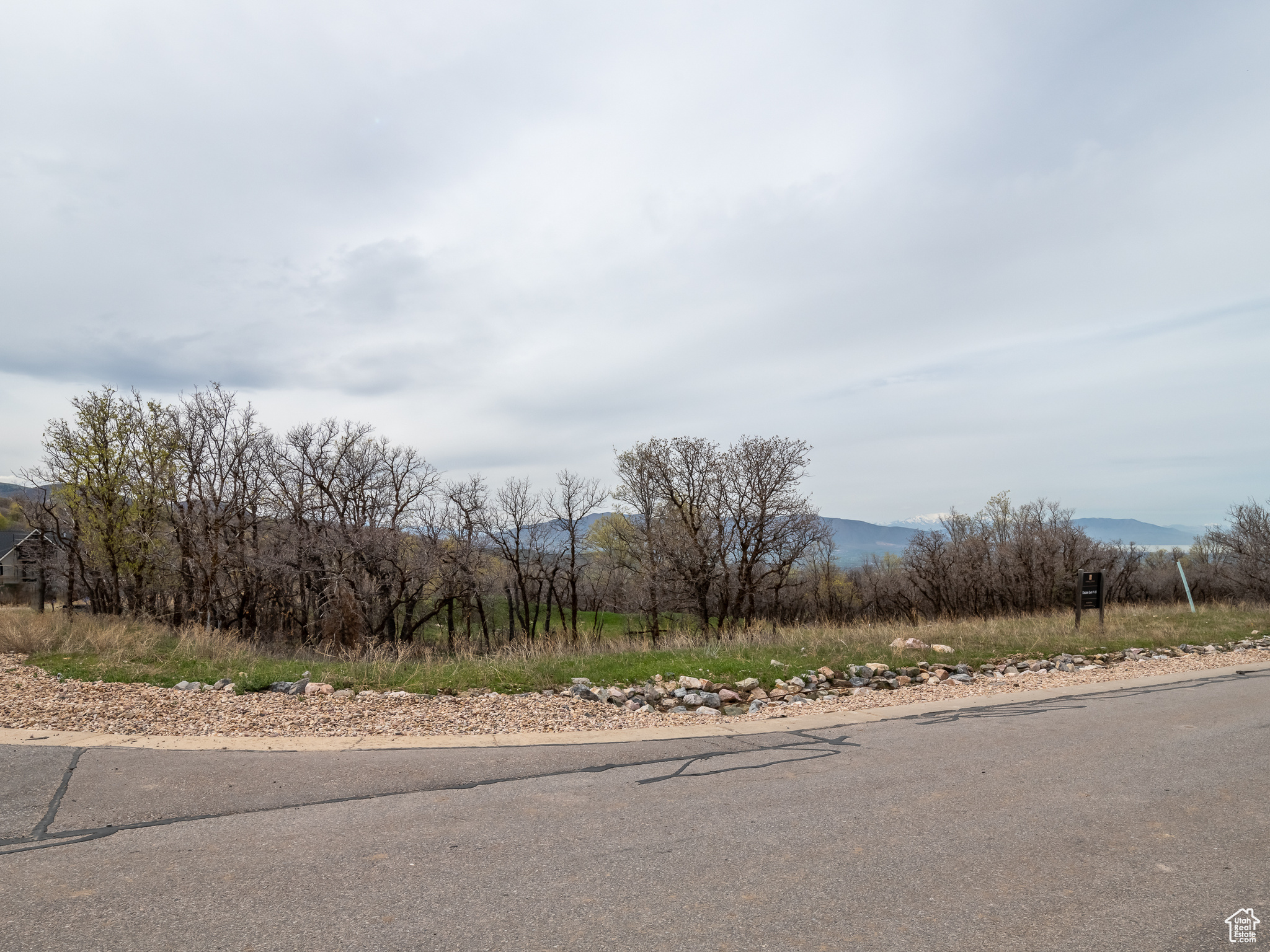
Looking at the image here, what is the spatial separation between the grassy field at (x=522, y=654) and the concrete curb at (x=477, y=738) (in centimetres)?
225

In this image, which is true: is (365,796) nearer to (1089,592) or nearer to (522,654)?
(522,654)

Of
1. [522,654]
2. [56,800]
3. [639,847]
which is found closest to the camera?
[639,847]

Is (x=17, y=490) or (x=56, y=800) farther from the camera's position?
(x=17, y=490)

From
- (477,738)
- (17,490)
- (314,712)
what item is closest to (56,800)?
(314,712)

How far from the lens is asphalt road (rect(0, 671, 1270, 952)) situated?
345cm

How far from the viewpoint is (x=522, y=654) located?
1353cm

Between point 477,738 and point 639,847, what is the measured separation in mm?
3657

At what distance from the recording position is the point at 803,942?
3.34 metres

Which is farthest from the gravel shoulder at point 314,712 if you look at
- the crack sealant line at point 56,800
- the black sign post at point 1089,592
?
the black sign post at point 1089,592

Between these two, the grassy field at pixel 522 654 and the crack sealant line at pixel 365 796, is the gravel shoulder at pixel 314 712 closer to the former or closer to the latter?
the grassy field at pixel 522 654

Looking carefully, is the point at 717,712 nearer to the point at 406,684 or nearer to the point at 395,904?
the point at 406,684

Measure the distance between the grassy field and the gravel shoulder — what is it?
679mm

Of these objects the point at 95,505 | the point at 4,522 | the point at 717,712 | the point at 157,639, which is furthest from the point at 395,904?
the point at 4,522

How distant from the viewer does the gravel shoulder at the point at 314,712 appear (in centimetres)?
782
